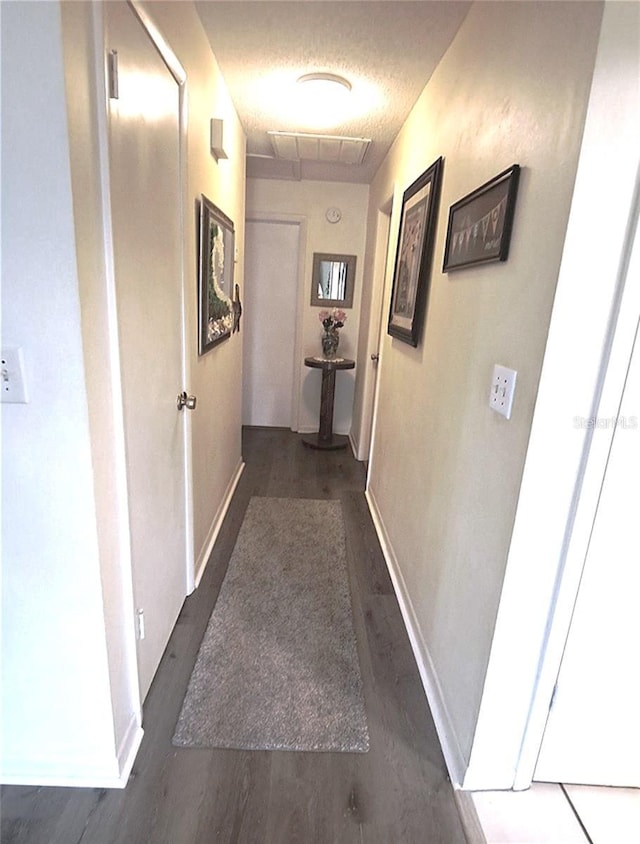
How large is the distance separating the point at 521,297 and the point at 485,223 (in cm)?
37

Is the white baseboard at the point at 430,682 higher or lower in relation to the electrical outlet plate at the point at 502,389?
lower

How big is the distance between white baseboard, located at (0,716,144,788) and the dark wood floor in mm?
19

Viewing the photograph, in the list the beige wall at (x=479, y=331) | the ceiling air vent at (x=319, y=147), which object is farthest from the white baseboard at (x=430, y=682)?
the ceiling air vent at (x=319, y=147)

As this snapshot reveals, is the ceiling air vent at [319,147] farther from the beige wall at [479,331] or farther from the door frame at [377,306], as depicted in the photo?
the beige wall at [479,331]

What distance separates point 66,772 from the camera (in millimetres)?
1255

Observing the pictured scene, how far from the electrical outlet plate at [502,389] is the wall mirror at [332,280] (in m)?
3.21

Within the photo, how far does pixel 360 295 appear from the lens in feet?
13.8

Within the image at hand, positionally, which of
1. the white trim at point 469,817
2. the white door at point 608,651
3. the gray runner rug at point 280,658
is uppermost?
the white door at point 608,651

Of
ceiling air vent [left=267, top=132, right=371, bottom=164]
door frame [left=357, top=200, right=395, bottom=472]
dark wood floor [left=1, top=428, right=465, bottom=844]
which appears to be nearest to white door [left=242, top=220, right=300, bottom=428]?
ceiling air vent [left=267, top=132, right=371, bottom=164]

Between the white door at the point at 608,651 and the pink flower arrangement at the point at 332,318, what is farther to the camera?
the pink flower arrangement at the point at 332,318

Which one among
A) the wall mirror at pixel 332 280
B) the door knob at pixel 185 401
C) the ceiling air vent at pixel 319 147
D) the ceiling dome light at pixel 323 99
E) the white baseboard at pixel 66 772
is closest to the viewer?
the white baseboard at pixel 66 772

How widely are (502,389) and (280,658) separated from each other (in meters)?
1.28

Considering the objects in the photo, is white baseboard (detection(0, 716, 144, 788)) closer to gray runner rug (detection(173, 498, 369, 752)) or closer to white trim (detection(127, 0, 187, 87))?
gray runner rug (detection(173, 498, 369, 752))

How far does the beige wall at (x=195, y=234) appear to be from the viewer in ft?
5.46
